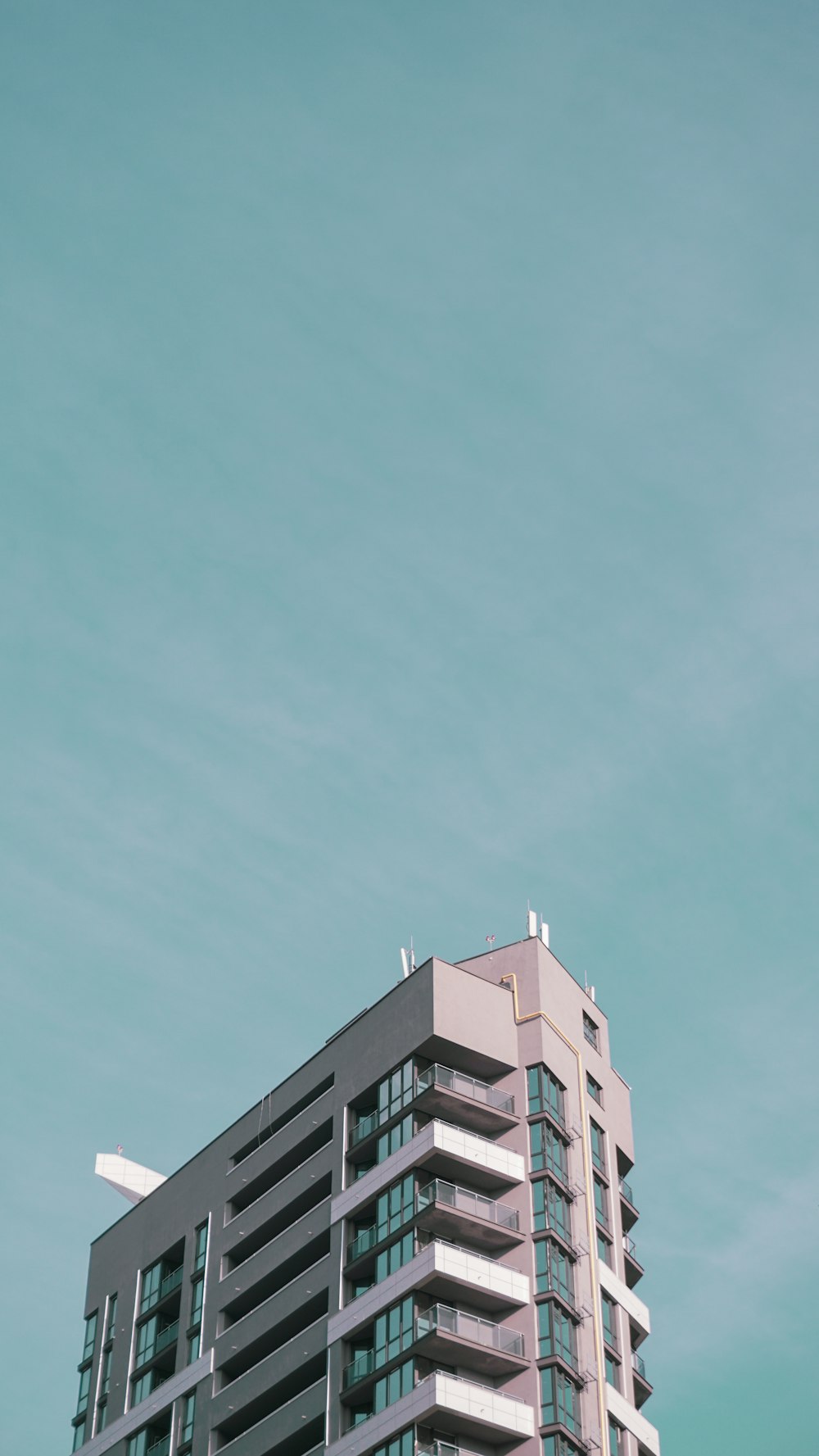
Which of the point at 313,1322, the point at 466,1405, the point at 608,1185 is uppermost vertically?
the point at 608,1185

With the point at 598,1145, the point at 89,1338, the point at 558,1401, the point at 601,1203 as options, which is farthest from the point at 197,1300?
the point at 558,1401

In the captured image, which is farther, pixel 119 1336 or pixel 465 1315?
pixel 119 1336

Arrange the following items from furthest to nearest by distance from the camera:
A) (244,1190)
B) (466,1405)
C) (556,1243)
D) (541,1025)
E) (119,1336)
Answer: (119,1336)
(244,1190)
(541,1025)
(556,1243)
(466,1405)

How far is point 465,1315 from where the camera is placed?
84812 mm

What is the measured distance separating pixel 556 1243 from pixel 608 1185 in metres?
9.65

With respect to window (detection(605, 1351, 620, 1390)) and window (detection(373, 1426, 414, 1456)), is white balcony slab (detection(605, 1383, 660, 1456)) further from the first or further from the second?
window (detection(373, 1426, 414, 1456))

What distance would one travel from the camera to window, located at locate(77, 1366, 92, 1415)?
367 ft

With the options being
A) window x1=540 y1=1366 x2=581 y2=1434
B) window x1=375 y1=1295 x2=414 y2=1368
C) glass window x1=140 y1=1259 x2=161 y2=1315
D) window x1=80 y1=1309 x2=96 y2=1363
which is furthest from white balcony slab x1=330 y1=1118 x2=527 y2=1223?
window x1=80 y1=1309 x2=96 y2=1363

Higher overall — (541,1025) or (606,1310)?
(541,1025)

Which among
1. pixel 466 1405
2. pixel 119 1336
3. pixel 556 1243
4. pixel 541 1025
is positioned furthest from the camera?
pixel 119 1336

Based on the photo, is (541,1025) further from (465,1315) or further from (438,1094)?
(465,1315)

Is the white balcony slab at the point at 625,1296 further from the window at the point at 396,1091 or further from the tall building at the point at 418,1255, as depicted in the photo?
the window at the point at 396,1091

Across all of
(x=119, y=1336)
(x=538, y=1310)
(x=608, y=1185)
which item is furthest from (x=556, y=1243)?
(x=119, y=1336)

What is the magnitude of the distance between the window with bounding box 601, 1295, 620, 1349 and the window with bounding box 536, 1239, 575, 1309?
358cm
